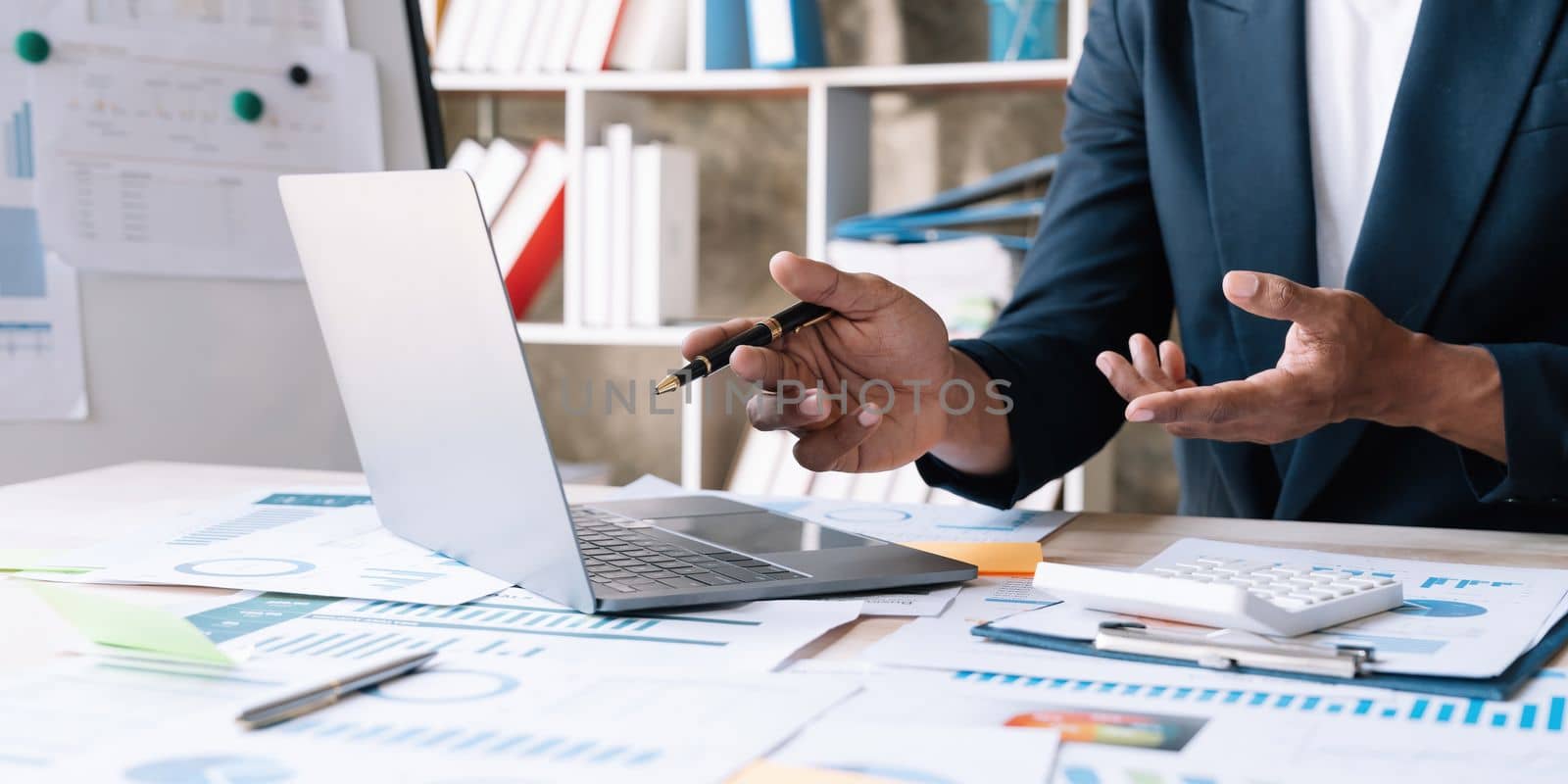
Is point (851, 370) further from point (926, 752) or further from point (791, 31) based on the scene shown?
point (791, 31)

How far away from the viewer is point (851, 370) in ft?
3.19

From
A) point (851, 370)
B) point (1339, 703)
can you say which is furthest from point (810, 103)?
point (1339, 703)

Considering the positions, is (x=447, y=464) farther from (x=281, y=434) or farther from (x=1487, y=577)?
(x=281, y=434)

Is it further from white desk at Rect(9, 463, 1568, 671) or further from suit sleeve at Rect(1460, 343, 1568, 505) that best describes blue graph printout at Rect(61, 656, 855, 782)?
suit sleeve at Rect(1460, 343, 1568, 505)

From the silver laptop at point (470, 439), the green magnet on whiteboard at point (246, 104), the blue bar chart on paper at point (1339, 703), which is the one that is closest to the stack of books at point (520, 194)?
the green magnet on whiteboard at point (246, 104)

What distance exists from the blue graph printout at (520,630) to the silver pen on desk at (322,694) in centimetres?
4

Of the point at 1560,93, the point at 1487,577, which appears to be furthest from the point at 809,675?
the point at 1560,93

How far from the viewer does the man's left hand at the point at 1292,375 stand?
832 millimetres

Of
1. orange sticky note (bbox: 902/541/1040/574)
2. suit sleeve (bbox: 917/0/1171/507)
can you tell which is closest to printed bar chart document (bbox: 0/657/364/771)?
orange sticky note (bbox: 902/541/1040/574)

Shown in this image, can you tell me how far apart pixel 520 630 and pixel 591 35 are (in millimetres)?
1893

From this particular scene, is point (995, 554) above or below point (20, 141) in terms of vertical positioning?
below

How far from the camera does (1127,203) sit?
1.35 m

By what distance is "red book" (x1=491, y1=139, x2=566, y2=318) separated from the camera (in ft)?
8.13

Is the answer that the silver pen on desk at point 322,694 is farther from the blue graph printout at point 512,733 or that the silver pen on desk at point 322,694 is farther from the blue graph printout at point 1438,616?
the blue graph printout at point 1438,616
